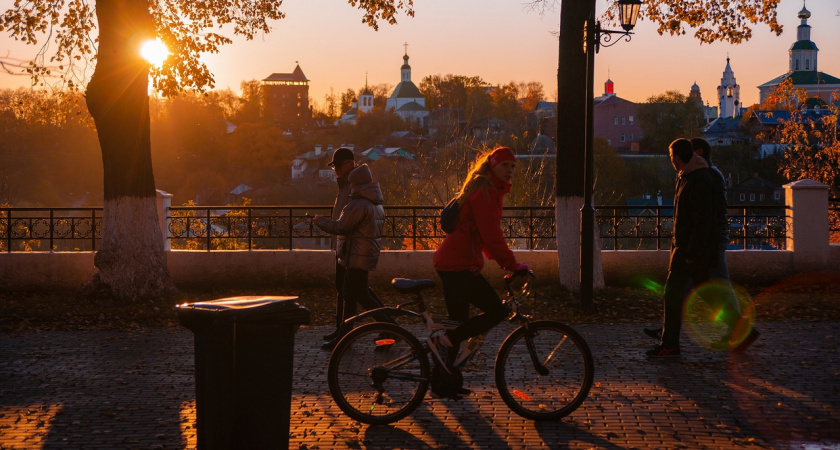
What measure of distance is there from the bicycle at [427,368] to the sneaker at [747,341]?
2.80 meters

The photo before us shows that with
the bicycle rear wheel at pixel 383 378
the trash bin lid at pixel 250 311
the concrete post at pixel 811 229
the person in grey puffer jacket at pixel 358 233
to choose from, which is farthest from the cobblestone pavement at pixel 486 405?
the concrete post at pixel 811 229

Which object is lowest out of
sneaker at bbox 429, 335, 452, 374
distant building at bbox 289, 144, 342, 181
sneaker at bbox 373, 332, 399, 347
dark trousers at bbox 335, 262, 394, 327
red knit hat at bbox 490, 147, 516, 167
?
sneaker at bbox 429, 335, 452, 374

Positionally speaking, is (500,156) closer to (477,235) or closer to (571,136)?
(477,235)

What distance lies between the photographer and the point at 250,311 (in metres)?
5.03

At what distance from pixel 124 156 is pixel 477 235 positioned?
7730 mm

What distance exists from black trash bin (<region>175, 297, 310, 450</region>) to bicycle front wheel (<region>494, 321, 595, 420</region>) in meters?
1.72

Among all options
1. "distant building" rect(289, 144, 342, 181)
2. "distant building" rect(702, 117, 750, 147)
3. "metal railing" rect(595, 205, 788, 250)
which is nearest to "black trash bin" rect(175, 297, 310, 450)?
"metal railing" rect(595, 205, 788, 250)

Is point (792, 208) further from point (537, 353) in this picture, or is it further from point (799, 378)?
point (537, 353)

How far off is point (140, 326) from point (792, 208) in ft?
29.9

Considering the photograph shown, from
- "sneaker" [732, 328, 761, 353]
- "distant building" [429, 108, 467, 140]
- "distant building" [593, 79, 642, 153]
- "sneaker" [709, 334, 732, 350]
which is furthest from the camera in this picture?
"distant building" [593, 79, 642, 153]

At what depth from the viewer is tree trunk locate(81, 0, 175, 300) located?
12.4m

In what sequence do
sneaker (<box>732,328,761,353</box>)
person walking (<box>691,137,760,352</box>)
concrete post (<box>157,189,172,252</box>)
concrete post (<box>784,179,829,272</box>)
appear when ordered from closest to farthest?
person walking (<box>691,137,760,352</box>) → sneaker (<box>732,328,761,353</box>) → concrete post (<box>784,179,829,272</box>) → concrete post (<box>157,189,172,252</box>)

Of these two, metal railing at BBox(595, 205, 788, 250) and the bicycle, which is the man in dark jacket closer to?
the bicycle

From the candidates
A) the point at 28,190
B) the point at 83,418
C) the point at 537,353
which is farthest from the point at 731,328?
the point at 28,190
